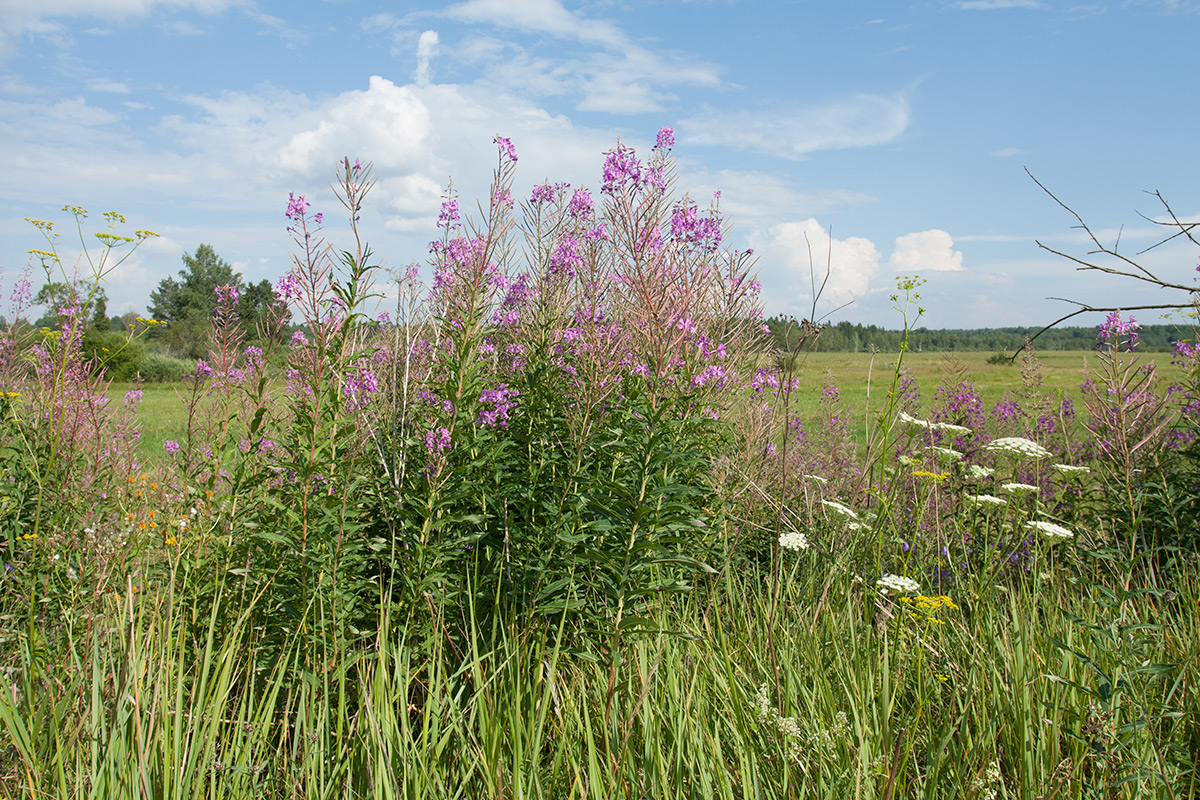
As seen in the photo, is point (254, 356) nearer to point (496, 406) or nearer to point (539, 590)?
point (496, 406)

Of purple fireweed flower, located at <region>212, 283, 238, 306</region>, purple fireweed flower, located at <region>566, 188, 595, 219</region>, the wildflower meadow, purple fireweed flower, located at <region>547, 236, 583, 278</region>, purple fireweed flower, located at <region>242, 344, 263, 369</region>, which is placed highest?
purple fireweed flower, located at <region>566, 188, 595, 219</region>

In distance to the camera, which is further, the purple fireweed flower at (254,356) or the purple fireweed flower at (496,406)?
the purple fireweed flower at (254,356)

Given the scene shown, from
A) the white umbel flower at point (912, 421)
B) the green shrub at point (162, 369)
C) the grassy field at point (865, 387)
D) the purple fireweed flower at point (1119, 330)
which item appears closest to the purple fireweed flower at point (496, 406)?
the grassy field at point (865, 387)

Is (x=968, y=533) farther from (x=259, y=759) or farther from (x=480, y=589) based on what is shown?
(x=259, y=759)

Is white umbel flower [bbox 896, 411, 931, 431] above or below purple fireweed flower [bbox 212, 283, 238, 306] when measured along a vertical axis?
below

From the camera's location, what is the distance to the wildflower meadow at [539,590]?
2.26 metres

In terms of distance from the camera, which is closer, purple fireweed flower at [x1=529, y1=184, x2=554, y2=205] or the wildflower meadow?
the wildflower meadow

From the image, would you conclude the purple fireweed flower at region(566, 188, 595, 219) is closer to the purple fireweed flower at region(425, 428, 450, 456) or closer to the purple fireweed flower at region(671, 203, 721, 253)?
the purple fireweed flower at region(671, 203, 721, 253)

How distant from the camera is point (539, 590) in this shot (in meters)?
3.02

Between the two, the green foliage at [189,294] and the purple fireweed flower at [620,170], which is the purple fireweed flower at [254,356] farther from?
the green foliage at [189,294]

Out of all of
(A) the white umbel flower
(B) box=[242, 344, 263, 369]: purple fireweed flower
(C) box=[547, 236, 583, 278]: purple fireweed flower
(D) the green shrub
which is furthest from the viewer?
(D) the green shrub

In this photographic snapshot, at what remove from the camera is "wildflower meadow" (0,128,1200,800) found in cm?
226

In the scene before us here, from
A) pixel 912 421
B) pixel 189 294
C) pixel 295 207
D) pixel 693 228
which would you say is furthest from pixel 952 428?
pixel 189 294

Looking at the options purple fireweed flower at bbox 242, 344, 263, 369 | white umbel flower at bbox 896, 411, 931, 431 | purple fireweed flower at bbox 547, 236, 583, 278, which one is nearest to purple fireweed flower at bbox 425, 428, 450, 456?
purple fireweed flower at bbox 242, 344, 263, 369
